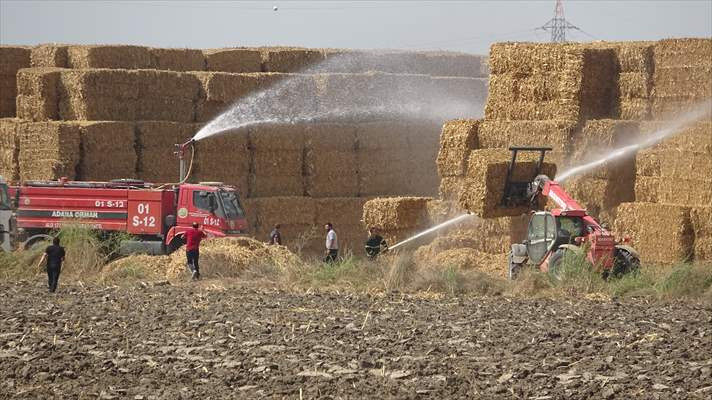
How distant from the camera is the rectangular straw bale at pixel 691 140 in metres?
25.3

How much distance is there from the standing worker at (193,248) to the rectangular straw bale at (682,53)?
9462 millimetres

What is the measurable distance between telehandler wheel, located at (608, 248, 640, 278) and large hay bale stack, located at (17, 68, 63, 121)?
45.5ft

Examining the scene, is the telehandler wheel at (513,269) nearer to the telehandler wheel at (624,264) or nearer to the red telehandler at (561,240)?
the red telehandler at (561,240)

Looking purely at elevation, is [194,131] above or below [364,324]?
above

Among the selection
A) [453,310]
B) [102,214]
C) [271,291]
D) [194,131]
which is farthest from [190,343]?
[194,131]

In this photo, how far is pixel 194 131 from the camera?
105 feet

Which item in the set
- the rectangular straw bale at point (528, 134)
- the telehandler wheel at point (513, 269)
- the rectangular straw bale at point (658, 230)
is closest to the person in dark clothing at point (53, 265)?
the telehandler wheel at point (513, 269)

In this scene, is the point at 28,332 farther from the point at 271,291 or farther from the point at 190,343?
the point at 271,291

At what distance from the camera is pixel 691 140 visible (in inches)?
1005

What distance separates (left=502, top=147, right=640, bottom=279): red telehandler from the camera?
23.1m

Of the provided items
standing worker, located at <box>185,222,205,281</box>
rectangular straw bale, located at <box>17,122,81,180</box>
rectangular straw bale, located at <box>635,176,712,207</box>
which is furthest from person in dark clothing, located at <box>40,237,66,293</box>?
rectangular straw bale, located at <box>635,176,712,207</box>

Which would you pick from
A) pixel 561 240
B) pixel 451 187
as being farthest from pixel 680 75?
pixel 451 187

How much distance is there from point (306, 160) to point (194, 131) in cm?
327

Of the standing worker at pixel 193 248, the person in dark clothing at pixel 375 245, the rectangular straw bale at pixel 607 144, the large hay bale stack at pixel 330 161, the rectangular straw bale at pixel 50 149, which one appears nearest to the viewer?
the standing worker at pixel 193 248
